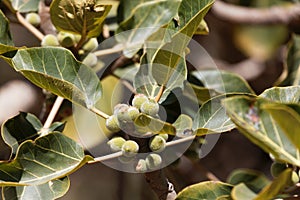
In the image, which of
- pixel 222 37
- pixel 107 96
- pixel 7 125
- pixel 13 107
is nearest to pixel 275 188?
pixel 7 125

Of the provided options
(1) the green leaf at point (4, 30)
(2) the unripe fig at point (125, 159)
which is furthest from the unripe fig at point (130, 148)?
(1) the green leaf at point (4, 30)

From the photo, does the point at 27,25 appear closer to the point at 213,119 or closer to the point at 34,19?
the point at 34,19

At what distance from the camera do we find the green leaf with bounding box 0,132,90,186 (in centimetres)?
68

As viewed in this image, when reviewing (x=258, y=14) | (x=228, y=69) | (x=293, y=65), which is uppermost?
(x=293, y=65)

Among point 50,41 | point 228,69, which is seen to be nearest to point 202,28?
point 50,41

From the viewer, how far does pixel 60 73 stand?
0.72 metres

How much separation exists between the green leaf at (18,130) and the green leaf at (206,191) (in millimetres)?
247

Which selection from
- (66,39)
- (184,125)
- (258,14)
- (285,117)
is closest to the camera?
(285,117)

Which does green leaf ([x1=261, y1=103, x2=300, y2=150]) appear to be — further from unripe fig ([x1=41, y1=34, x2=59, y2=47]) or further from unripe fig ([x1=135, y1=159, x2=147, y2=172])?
unripe fig ([x1=41, y1=34, x2=59, y2=47])

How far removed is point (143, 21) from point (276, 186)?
46 cm

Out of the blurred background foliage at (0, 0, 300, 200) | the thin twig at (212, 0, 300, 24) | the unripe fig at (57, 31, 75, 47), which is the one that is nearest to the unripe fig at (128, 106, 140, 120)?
the unripe fig at (57, 31, 75, 47)

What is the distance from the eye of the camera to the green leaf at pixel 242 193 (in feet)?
1.86

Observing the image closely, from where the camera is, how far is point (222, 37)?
2.16 meters

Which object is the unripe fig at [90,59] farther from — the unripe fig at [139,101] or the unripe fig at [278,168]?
the unripe fig at [278,168]
